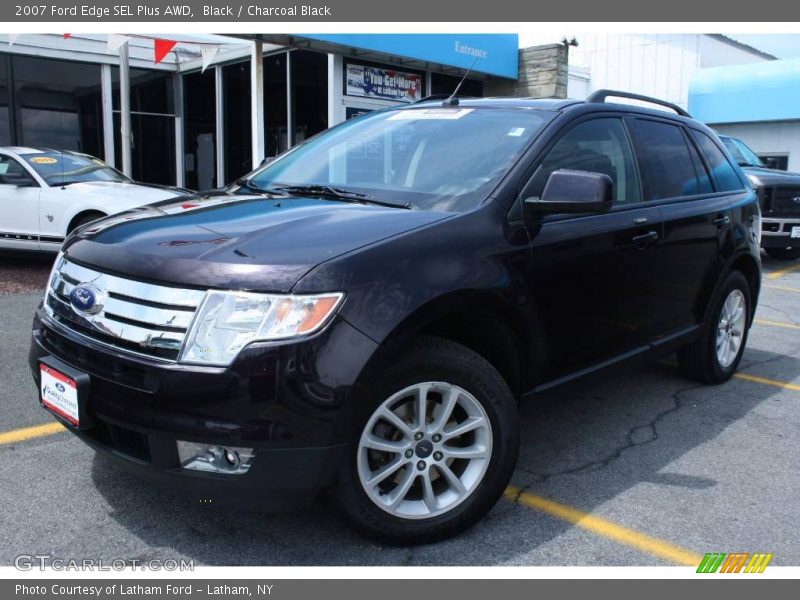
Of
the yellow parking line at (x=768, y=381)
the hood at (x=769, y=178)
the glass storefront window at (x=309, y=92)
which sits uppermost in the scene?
the glass storefront window at (x=309, y=92)

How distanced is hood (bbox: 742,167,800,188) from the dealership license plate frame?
10.8 m

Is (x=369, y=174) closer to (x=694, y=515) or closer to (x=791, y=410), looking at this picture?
(x=694, y=515)

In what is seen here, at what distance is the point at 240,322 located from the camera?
2.36 meters

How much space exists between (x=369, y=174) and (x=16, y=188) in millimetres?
6950

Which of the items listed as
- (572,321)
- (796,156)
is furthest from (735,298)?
(796,156)

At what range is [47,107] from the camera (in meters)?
15.1

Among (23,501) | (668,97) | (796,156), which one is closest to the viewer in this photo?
(23,501)

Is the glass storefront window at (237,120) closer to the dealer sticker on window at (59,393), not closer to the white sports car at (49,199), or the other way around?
the white sports car at (49,199)

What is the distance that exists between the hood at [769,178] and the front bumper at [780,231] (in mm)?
549

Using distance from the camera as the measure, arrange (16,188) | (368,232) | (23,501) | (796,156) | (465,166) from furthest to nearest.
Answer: (796,156)
(16,188)
(465,166)
(23,501)
(368,232)

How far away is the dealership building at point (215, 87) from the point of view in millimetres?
12773

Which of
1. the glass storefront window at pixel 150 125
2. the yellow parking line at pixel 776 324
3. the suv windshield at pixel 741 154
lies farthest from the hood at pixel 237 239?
the glass storefront window at pixel 150 125

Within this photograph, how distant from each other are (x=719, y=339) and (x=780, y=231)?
7656mm

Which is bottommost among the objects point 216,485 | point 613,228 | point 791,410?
point 791,410
